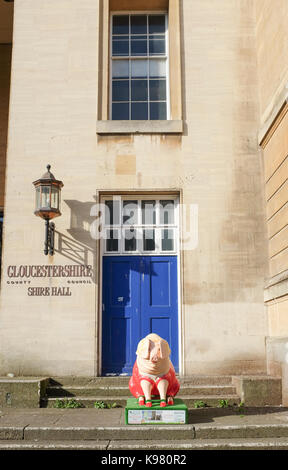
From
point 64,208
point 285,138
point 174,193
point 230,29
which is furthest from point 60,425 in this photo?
point 230,29

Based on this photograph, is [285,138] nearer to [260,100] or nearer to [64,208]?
[260,100]

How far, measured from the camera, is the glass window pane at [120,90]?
9344mm

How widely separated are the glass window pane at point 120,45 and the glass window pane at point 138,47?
0.38 ft

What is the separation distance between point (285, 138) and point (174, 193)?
211cm

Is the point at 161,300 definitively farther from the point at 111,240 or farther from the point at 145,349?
the point at 145,349

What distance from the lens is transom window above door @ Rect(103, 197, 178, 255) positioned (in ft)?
28.3

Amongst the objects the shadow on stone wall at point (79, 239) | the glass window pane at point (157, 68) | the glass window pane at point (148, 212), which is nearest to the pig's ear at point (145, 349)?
the shadow on stone wall at point (79, 239)

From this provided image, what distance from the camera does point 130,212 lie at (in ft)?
28.8

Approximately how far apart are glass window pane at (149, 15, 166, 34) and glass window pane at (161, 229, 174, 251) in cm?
400

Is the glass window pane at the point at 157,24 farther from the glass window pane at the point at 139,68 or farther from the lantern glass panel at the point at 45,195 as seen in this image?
the lantern glass panel at the point at 45,195

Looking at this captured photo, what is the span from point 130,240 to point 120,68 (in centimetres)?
339

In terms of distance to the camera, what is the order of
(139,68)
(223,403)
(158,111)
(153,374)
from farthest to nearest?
1. (139,68)
2. (158,111)
3. (223,403)
4. (153,374)

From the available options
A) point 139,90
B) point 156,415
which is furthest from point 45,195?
point 156,415
